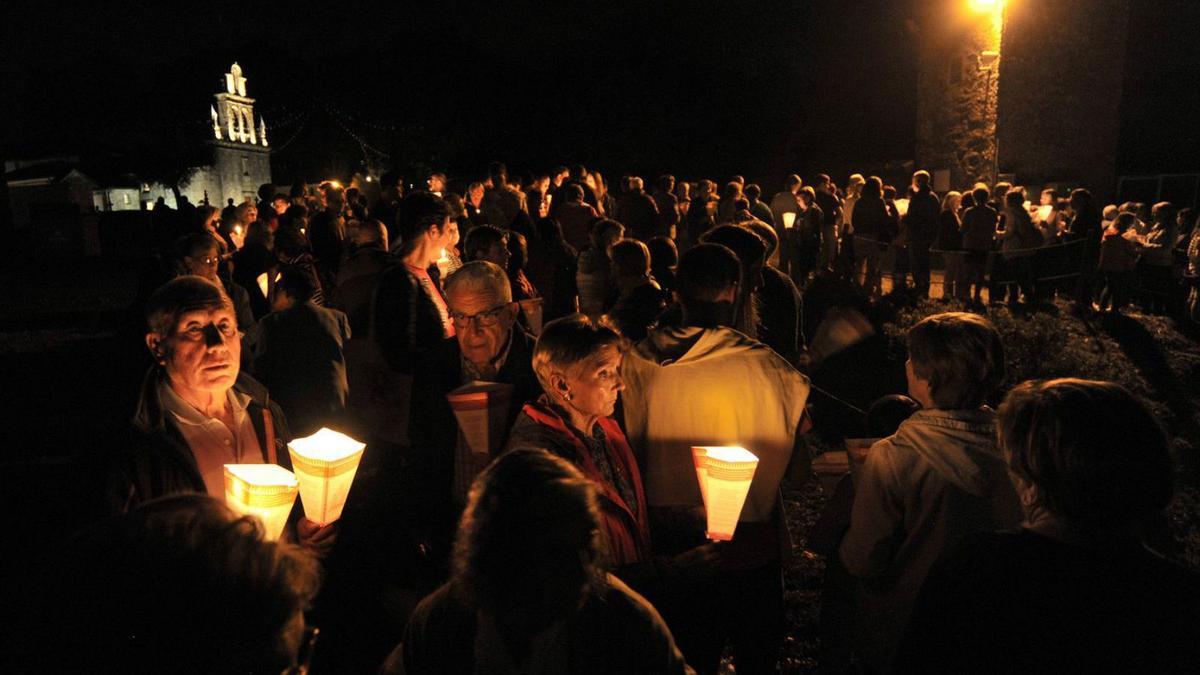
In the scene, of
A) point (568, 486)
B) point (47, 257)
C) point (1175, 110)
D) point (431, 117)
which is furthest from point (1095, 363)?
point (431, 117)

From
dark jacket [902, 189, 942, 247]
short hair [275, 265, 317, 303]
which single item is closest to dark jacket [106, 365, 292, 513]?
short hair [275, 265, 317, 303]

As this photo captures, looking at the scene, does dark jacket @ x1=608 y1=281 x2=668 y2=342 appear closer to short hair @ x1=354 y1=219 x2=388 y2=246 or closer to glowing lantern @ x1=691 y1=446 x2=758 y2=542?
short hair @ x1=354 y1=219 x2=388 y2=246

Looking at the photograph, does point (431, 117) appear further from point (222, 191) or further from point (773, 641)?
point (773, 641)

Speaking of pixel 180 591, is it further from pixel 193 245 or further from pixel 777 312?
pixel 193 245

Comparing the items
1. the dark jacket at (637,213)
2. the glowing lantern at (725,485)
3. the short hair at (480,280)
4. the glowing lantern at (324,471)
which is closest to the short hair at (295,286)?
the short hair at (480,280)

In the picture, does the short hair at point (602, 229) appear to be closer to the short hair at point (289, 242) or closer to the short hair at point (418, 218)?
the short hair at point (289, 242)

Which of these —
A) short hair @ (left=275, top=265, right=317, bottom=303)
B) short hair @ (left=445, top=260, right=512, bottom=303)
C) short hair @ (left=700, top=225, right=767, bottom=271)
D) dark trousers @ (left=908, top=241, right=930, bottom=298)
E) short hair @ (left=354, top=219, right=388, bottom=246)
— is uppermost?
short hair @ (left=354, top=219, right=388, bottom=246)

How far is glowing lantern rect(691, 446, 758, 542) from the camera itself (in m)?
2.25

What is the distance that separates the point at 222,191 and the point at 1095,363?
73656 mm

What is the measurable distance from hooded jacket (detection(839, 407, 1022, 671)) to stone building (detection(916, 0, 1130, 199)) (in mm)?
19444

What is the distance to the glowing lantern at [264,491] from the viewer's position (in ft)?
6.91

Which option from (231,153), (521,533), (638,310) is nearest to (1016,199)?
(638,310)

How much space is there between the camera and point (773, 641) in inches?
116

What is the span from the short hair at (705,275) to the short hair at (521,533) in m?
1.52
